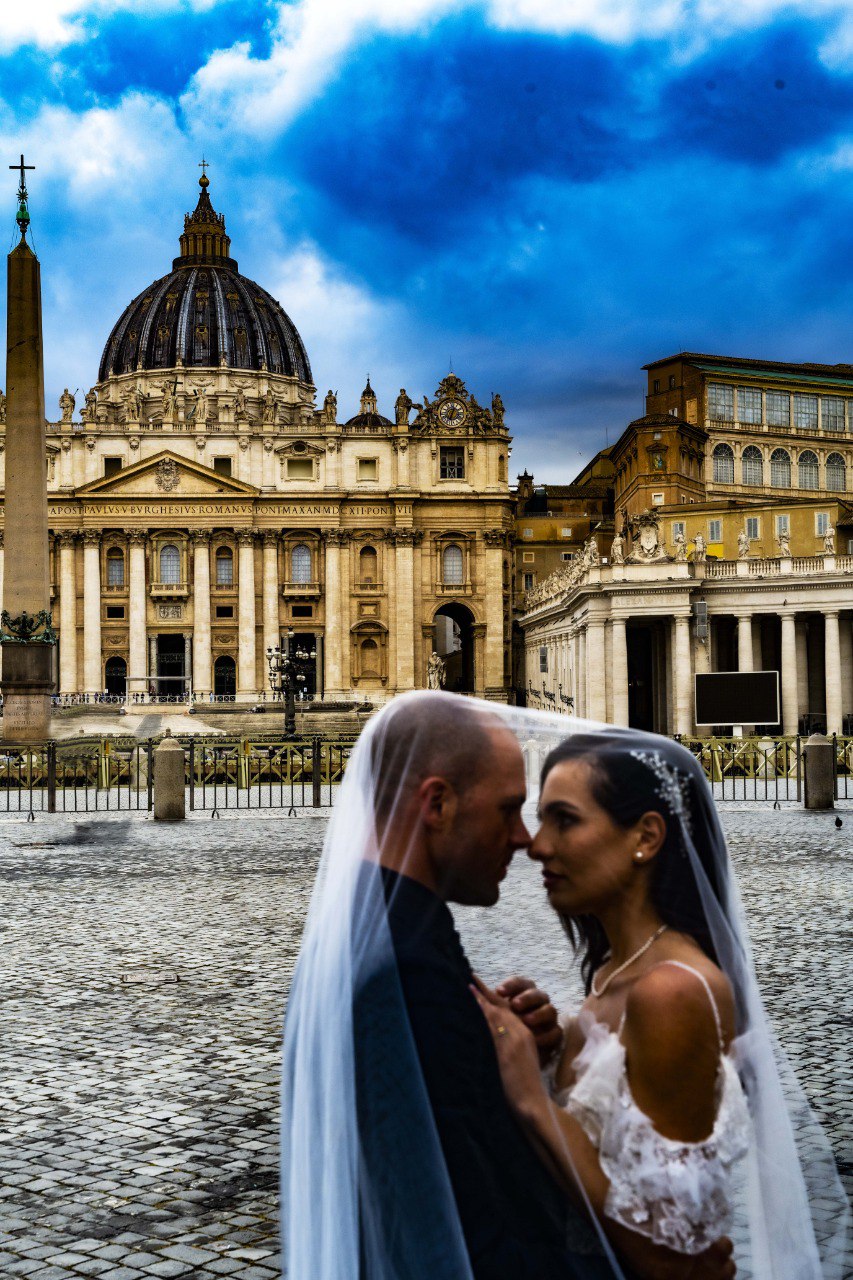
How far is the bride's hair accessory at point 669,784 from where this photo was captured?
2.76m

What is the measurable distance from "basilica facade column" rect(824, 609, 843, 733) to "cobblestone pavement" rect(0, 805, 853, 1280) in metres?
28.0

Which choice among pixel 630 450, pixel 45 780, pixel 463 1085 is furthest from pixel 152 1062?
pixel 630 450

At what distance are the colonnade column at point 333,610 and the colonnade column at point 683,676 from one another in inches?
1510

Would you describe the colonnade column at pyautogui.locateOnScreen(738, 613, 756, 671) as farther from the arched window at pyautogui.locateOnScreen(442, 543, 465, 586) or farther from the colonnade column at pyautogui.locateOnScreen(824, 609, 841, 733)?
the arched window at pyautogui.locateOnScreen(442, 543, 465, 586)

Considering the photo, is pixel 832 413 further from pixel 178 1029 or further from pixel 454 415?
pixel 178 1029

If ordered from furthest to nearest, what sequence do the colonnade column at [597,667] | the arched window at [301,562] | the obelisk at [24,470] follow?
1. the arched window at [301,562]
2. the colonnade column at [597,667]
3. the obelisk at [24,470]

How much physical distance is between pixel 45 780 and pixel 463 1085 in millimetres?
26261

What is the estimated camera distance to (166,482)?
80.6 meters

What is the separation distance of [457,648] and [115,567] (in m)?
35.1

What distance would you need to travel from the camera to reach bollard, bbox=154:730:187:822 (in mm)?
21516

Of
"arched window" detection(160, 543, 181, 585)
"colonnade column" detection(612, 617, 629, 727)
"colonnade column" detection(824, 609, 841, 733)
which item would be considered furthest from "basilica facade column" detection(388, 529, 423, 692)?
"colonnade column" detection(824, 609, 841, 733)

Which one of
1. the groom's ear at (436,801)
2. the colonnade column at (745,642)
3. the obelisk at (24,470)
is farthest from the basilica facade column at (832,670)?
the groom's ear at (436,801)

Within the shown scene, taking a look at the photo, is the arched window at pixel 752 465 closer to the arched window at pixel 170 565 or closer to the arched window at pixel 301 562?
the arched window at pixel 301 562

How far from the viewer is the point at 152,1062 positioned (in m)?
7.62
